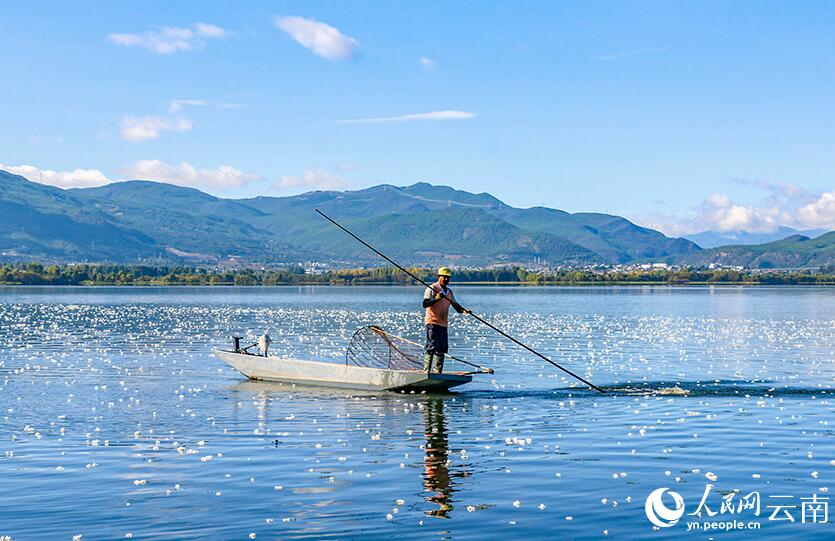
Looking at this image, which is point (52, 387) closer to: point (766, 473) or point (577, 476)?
point (577, 476)

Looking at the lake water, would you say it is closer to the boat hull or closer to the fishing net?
the boat hull

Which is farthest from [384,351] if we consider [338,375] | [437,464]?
[437,464]

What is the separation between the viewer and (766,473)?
21703 millimetres

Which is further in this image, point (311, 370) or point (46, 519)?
point (311, 370)

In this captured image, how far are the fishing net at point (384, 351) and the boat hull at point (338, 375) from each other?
3.73ft

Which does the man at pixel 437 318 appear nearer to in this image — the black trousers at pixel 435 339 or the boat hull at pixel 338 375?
the black trousers at pixel 435 339

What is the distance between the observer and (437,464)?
22.9 metres

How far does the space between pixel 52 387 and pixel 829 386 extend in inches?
1119

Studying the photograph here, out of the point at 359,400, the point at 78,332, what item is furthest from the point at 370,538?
the point at 78,332

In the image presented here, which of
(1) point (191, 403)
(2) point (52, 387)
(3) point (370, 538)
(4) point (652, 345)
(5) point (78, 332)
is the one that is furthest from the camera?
(5) point (78, 332)

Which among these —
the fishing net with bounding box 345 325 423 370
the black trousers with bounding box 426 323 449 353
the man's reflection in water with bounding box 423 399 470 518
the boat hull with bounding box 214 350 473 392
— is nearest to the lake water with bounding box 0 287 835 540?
the man's reflection in water with bounding box 423 399 470 518

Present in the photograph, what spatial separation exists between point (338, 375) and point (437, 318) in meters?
4.59

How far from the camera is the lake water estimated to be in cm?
1797

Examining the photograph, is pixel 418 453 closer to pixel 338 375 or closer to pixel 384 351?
pixel 338 375
